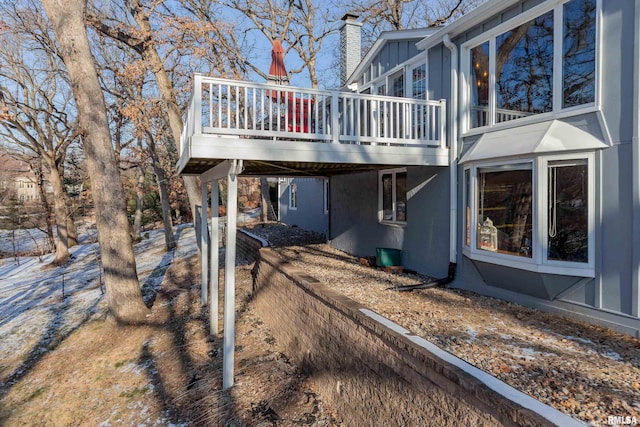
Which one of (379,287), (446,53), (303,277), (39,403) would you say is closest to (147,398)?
(39,403)

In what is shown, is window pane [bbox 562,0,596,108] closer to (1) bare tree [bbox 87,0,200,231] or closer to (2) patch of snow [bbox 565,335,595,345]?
(2) patch of snow [bbox 565,335,595,345]

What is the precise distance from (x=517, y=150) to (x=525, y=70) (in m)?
1.24

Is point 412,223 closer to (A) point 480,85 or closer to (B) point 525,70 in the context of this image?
(A) point 480,85

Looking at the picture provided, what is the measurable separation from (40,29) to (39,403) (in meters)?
13.3

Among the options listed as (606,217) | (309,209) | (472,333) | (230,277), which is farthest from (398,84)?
(309,209)

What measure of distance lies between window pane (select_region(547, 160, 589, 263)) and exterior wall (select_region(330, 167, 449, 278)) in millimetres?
1880

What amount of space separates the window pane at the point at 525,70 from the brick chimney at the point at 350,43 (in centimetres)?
551

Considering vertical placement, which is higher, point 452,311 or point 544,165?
point 544,165

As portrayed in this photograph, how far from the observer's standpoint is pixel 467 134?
5.75 m

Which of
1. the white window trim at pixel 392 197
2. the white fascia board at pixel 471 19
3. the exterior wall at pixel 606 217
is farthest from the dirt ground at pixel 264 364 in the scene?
the white fascia board at pixel 471 19

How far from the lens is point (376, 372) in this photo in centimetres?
328

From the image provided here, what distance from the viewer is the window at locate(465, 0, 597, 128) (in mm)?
4184

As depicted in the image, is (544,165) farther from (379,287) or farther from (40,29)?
(40,29)

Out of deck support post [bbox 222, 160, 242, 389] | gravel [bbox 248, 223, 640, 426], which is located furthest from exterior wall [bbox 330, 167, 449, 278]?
deck support post [bbox 222, 160, 242, 389]
